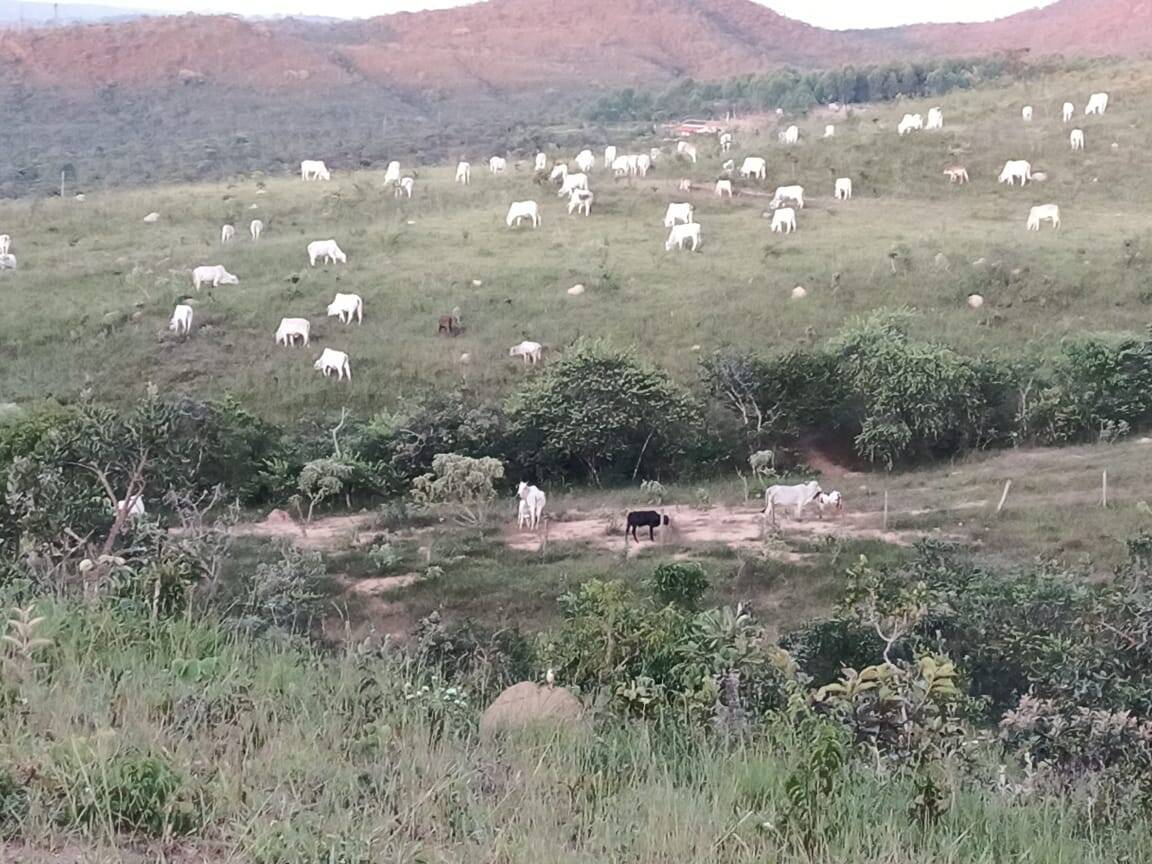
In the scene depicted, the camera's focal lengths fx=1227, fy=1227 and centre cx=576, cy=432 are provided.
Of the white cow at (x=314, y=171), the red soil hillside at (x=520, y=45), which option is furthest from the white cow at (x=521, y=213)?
the red soil hillside at (x=520, y=45)

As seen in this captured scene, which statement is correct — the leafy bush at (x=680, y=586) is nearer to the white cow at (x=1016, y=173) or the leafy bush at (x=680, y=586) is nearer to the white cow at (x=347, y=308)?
the white cow at (x=347, y=308)

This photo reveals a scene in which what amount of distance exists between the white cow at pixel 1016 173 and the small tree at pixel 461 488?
17888 millimetres

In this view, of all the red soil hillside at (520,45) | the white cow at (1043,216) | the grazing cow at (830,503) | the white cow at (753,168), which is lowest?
the grazing cow at (830,503)

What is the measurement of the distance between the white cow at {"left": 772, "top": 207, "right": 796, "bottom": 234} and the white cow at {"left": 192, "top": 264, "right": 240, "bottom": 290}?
1016cm

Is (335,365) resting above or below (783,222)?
below

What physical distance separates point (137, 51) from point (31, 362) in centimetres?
5715

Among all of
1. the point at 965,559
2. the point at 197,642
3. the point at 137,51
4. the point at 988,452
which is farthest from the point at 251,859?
the point at 137,51

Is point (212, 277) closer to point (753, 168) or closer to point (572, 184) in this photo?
point (572, 184)

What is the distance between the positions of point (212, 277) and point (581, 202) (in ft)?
27.4

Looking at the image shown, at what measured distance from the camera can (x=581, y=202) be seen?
2578 cm

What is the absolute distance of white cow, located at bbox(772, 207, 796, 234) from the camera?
23688 mm

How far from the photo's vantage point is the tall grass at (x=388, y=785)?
3000 mm

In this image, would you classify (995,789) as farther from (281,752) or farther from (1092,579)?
(1092,579)

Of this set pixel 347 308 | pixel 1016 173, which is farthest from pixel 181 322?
pixel 1016 173
